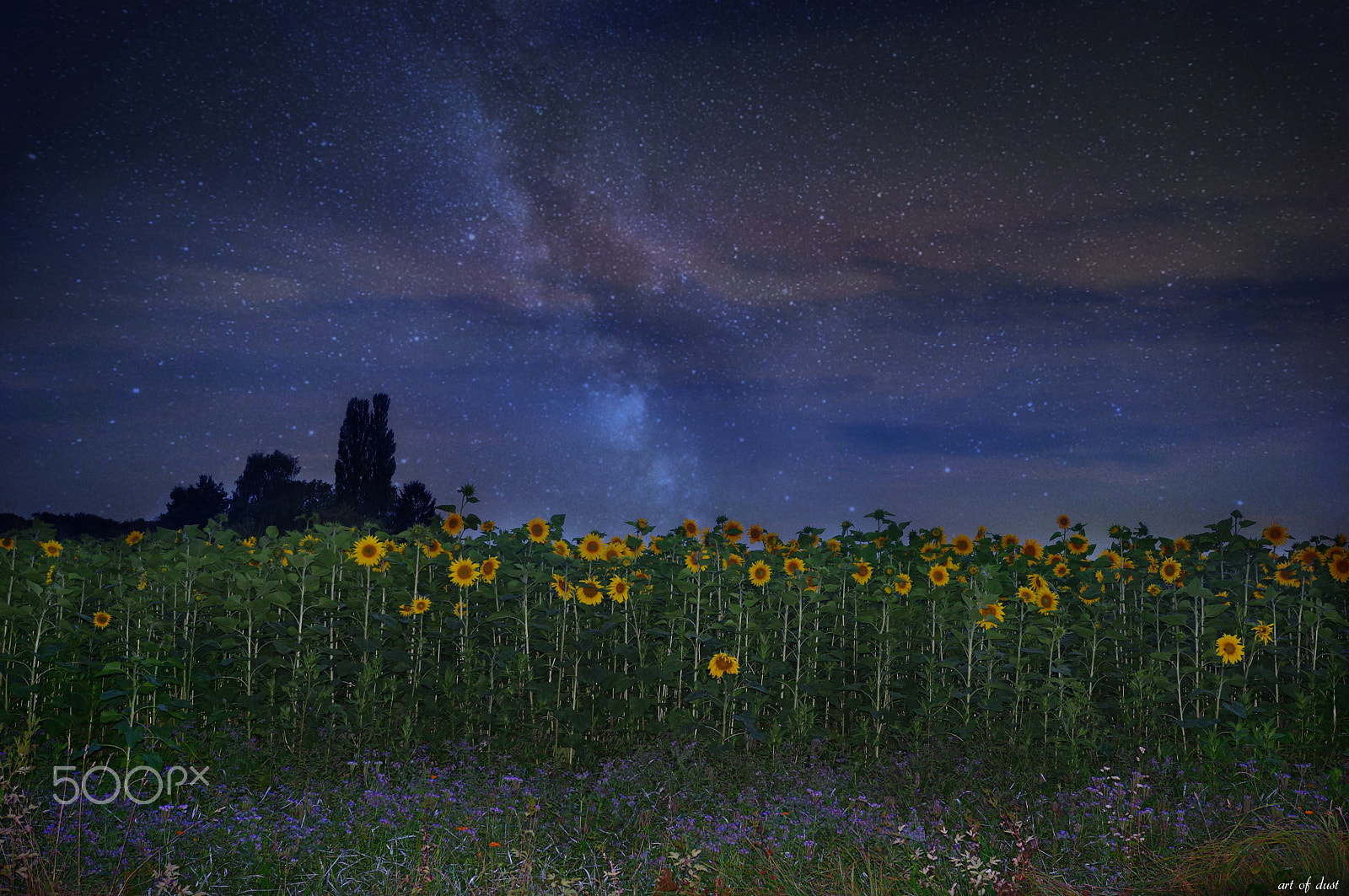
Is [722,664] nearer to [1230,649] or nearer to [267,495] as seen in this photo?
[1230,649]

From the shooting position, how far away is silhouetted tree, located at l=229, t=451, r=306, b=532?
34.2 meters

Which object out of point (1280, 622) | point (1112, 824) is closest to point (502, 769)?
point (1112, 824)

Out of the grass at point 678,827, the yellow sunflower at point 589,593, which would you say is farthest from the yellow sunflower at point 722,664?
the yellow sunflower at point 589,593

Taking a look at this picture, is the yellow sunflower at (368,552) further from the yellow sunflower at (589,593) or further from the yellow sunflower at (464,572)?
the yellow sunflower at (589,593)

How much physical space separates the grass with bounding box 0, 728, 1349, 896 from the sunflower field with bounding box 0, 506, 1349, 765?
1.52ft

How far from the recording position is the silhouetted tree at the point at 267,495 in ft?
112

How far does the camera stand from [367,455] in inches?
1599

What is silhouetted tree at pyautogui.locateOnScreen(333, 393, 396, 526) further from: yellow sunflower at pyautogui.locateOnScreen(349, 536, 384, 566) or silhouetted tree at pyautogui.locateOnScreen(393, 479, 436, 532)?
yellow sunflower at pyautogui.locateOnScreen(349, 536, 384, 566)

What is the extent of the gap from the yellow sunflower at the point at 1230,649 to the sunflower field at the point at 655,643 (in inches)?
0.7

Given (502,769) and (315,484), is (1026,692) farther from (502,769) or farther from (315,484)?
(315,484)

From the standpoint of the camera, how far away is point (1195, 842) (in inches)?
185

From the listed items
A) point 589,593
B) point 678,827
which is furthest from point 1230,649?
point 678,827

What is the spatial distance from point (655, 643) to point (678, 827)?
305cm

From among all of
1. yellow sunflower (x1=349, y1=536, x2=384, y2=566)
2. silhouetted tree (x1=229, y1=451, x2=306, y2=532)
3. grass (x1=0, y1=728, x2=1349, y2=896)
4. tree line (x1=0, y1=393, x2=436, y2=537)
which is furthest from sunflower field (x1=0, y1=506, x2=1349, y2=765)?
tree line (x1=0, y1=393, x2=436, y2=537)
